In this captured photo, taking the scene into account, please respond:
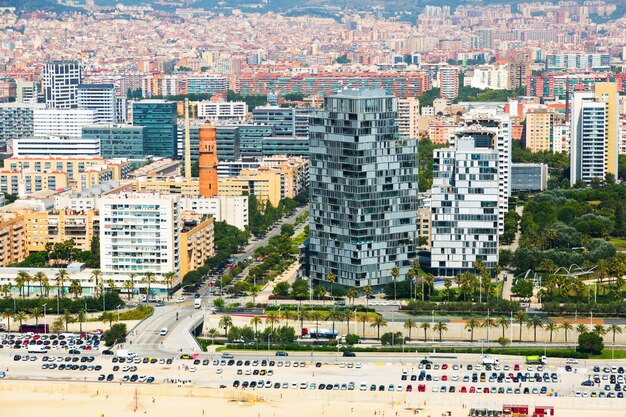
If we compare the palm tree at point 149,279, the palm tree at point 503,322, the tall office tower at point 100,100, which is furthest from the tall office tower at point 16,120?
the palm tree at point 503,322

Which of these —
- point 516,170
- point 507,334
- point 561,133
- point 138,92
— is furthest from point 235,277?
point 138,92

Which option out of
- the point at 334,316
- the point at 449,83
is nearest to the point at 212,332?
the point at 334,316

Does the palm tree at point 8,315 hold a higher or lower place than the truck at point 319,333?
higher

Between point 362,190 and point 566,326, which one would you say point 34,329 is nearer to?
point 362,190

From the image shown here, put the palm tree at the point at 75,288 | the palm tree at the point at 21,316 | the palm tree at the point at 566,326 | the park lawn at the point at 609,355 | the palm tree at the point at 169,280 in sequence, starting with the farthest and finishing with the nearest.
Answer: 1. the palm tree at the point at 169,280
2. the palm tree at the point at 75,288
3. the palm tree at the point at 21,316
4. the palm tree at the point at 566,326
5. the park lawn at the point at 609,355

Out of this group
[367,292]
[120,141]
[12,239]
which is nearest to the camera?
[367,292]

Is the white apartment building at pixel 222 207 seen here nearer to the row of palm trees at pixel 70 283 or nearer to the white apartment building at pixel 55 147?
the row of palm trees at pixel 70 283

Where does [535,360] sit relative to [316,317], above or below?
below

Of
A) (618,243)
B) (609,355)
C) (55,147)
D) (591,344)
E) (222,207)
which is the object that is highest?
(55,147)
